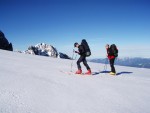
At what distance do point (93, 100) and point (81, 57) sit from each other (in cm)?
637

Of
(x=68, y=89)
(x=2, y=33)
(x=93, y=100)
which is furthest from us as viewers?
(x=2, y=33)

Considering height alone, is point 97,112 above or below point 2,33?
below

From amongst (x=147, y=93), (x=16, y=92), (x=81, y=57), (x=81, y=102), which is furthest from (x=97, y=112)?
(x=81, y=57)

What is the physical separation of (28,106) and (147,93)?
6064 millimetres

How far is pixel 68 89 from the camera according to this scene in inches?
321

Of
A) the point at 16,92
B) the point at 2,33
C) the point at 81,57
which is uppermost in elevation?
the point at 2,33

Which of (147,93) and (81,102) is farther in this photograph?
(147,93)

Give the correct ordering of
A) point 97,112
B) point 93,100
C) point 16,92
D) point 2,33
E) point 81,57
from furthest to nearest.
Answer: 1. point 2,33
2. point 81,57
3. point 93,100
4. point 16,92
5. point 97,112

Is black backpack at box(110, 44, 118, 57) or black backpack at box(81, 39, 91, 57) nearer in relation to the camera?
black backpack at box(81, 39, 91, 57)

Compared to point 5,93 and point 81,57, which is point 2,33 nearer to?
point 81,57

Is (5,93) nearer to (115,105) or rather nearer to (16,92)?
(16,92)

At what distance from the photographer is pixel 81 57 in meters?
13.3

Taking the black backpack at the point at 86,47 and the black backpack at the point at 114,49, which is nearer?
the black backpack at the point at 86,47

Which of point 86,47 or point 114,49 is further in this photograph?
point 114,49
